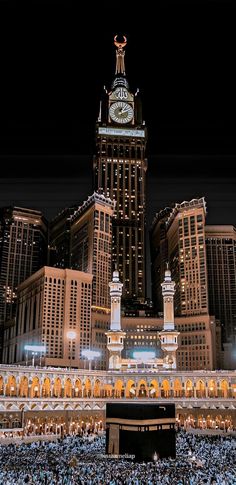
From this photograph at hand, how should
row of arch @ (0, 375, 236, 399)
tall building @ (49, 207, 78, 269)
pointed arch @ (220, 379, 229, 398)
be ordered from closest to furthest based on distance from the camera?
row of arch @ (0, 375, 236, 399)
pointed arch @ (220, 379, 229, 398)
tall building @ (49, 207, 78, 269)

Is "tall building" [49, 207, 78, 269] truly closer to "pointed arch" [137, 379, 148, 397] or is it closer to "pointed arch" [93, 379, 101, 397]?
"pointed arch" [137, 379, 148, 397]

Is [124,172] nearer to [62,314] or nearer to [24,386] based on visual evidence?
[62,314]

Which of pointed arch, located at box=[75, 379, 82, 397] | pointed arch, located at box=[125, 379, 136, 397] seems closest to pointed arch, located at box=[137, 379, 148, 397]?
pointed arch, located at box=[125, 379, 136, 397]

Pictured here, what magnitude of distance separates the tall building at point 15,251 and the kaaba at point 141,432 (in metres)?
140

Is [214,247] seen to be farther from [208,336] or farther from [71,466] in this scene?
[71,466]

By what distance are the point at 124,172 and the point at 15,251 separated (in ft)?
162

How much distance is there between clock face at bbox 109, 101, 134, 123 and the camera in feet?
605

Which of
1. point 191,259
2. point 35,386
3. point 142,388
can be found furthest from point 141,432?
point 191,259

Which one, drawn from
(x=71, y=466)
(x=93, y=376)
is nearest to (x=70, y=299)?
(x=93, y=376)

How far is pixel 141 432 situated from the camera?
40.1 meters

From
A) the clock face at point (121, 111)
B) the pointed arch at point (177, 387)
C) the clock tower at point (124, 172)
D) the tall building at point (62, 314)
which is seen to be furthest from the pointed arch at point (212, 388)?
the clock face at point (121, 111)

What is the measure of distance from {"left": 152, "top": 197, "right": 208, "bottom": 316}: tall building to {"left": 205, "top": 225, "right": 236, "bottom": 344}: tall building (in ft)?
57.5

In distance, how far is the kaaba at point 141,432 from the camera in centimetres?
3959

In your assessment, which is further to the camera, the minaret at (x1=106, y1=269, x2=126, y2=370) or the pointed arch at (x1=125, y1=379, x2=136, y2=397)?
the minaret at (x1=106, y1=269, x2=126, y2=370)
